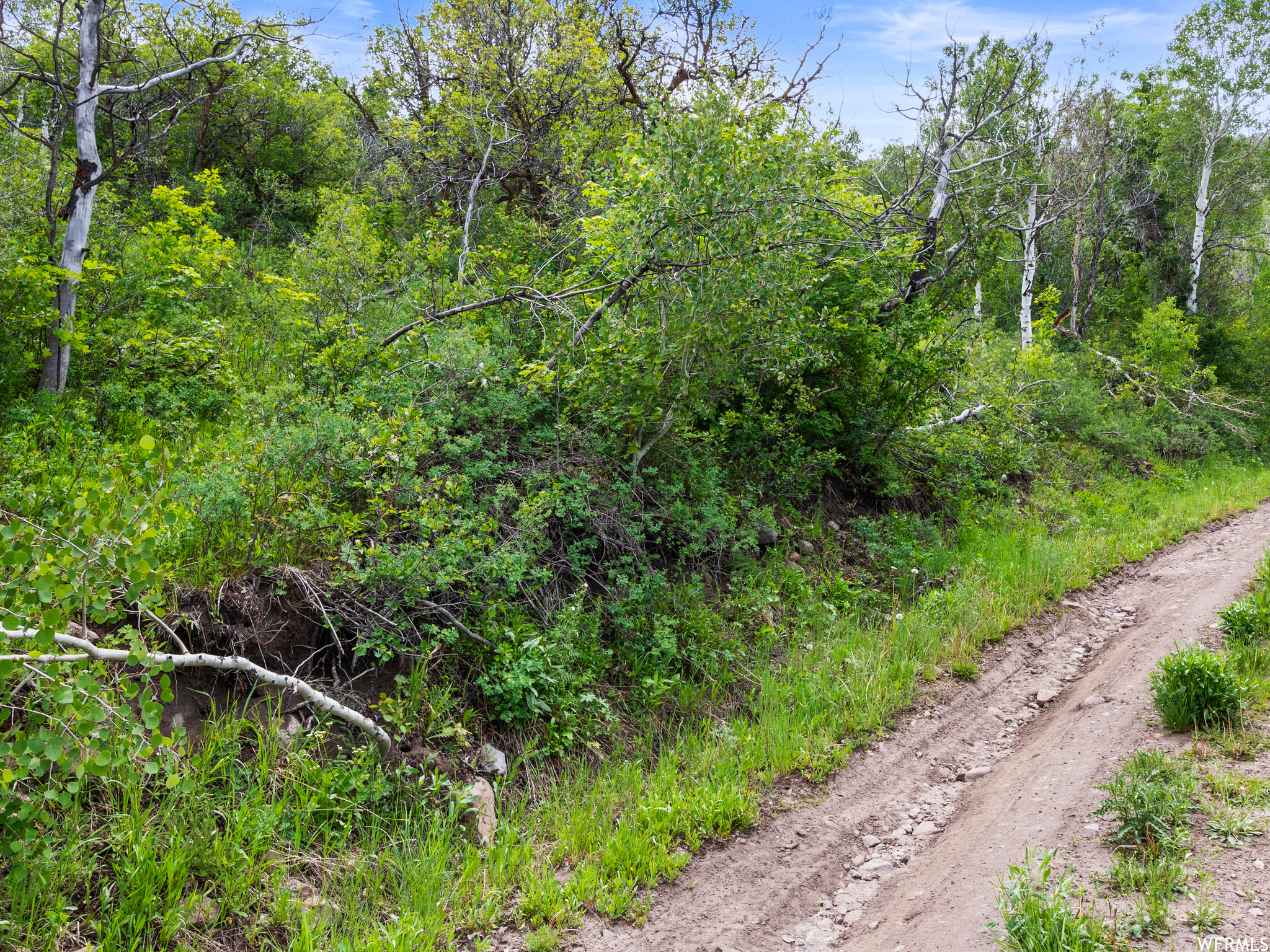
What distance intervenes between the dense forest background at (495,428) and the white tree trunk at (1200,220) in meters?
12.7

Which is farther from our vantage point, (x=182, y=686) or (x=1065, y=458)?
(x=1065, y=458)

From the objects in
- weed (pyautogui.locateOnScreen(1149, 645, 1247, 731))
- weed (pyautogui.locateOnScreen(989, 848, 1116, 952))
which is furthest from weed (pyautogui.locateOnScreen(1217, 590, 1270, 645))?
weed (pyautogui.locateOnScreen(989, 848, 1116, 952))

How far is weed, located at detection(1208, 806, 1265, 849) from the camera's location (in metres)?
3.50

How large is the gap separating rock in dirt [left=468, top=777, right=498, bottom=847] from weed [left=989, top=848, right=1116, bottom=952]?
2.54m

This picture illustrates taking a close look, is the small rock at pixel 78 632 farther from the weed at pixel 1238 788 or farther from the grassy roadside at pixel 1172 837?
the weed at pixel 1238 788

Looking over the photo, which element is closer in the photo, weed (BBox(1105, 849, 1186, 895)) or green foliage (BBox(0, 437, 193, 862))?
green foliage (BBox(0, 437, 193, 862))

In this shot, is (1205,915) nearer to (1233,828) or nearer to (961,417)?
(1233,828)

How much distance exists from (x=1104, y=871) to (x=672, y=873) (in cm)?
213

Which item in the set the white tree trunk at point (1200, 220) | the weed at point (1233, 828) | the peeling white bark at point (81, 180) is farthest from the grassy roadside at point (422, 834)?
the white tree trunk at point (1200, 220)

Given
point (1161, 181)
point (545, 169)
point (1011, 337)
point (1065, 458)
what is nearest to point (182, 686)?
point (545, 169)

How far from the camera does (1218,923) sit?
296 cm

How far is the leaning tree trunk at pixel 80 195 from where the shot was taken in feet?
19.6

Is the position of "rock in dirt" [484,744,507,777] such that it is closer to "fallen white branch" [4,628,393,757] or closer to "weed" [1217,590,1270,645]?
"fallen white branch" [4,628,393,757]

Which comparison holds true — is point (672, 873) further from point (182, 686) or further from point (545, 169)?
point (545, 169)
